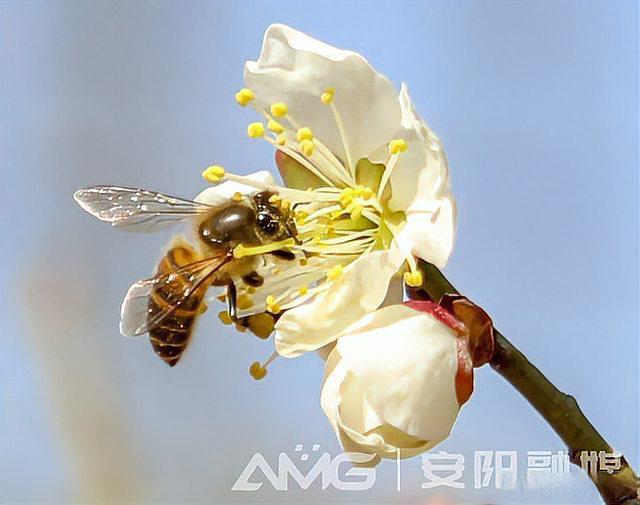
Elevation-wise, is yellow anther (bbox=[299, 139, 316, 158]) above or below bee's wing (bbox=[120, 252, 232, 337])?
above

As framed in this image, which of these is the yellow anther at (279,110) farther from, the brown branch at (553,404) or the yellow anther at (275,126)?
the brown branch at (553,404)

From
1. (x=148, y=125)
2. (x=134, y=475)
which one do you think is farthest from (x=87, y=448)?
(x=148, y=125)

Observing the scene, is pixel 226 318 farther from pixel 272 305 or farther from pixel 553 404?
pixel 553 404

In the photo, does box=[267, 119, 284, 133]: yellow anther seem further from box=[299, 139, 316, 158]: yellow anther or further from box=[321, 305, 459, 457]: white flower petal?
box=[321, 305, 459, 457]: white flower petal

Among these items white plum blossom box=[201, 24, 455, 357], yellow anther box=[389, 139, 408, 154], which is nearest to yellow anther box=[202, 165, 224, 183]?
white plum blossom box=[201, 24, 455, 357]

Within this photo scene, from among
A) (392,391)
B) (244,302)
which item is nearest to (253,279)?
(244,302)

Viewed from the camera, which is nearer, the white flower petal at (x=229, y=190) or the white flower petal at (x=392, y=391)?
the white flower petal at (x=392, y=391)

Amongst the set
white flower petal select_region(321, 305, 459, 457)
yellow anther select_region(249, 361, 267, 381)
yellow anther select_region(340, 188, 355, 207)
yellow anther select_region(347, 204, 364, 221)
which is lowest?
white flower petal select_region(321, 305, 459, 457)

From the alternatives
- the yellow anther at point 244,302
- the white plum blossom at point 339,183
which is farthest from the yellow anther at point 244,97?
the yellow anther at point 244,302
